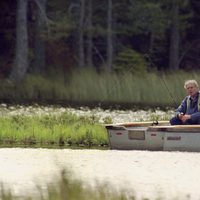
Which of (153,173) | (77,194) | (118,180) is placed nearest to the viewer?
(77,194)

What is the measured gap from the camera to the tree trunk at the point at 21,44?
40.7m

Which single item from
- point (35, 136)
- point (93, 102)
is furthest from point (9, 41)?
point (35, 136)

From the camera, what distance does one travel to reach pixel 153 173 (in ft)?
49.4

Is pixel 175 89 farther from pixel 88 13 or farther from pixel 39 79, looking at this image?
pixel 88 13

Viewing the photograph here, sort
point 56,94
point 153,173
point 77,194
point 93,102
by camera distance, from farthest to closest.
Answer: point 56,94, point 93,102, point 153,173, point 77,194

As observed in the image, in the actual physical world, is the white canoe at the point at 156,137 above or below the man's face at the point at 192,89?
below

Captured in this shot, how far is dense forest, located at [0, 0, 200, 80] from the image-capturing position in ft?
144

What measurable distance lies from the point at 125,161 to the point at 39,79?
2327 centimetres

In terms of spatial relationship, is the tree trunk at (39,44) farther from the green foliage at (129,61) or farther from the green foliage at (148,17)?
the green foliage at (148,17)

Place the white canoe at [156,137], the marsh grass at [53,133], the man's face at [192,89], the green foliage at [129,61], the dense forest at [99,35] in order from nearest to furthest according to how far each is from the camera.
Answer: the white canoe at [156,137] < the man's face at [192,89] < the marsh grass at [53,133] < the dense forest at [99,35] < the green foliage at [129,61]

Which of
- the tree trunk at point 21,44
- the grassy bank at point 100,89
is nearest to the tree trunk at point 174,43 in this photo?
the tree trunk at point 21,44

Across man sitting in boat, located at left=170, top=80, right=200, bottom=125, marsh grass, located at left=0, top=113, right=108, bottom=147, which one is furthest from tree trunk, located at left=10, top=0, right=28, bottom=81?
man sitting in boat, located at left=170, top=80, right=200, bottom=125

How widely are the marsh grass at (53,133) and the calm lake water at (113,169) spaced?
5.63ft

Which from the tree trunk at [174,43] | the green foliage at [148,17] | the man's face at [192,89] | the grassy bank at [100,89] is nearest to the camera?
the man's face at [192,89]
